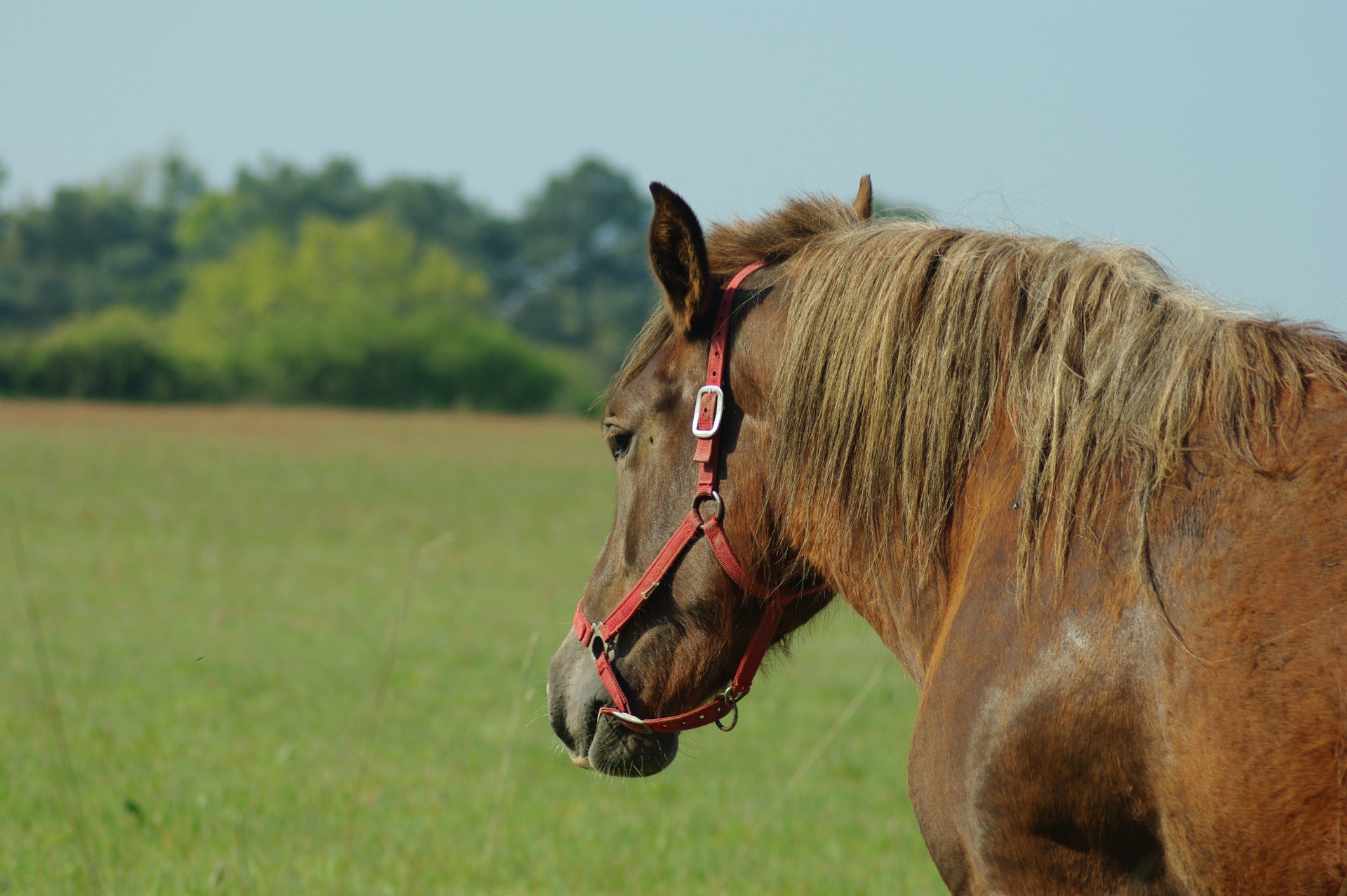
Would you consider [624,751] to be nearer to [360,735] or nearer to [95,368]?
[360,735]

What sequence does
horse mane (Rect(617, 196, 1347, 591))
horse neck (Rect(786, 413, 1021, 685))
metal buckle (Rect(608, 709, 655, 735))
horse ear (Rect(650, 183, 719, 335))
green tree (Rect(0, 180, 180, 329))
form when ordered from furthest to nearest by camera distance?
green tree (Rect(0, 180, 180, 329)) → metal buckle (Rect(608, 709, 655, 735)) → horse ear (Rect(650, 183, 719, 335)) → horse neck (Rect(786, 413, 1021, 685)) → horse mane (Rect(617, 196, 1347, 591))

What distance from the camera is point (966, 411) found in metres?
2.15

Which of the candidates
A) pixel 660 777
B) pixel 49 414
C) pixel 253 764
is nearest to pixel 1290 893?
pixel 660 777

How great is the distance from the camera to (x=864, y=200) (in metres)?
2.81

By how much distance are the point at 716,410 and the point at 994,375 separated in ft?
1.85

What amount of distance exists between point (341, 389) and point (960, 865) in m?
45.4

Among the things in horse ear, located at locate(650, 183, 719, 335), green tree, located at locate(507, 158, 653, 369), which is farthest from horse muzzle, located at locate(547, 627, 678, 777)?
green tree, located at locate(507, 158, 653, 369)

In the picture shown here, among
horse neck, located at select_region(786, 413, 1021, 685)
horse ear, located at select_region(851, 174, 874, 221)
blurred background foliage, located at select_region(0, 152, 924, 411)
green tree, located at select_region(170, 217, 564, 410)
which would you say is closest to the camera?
horse neck, located at select_region(786, 413, 1021, 685)

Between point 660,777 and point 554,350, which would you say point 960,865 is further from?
point 554,350

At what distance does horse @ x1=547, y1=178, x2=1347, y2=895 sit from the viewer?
169cm

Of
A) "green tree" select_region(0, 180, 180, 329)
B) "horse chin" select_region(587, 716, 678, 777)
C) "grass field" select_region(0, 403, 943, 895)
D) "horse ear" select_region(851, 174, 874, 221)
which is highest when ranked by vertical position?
"green tree" select_region(0, 180, 180, 329)

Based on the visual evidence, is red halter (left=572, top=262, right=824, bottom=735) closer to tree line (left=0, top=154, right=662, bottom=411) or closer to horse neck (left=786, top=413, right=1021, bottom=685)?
horse neck (left=786, top=413, right=1021, bottom=685)

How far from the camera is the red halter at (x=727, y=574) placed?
2381 millimetres

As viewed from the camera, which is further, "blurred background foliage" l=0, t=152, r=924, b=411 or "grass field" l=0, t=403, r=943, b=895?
"blurred background foliage" l=0, t=152, r=924, b=411
